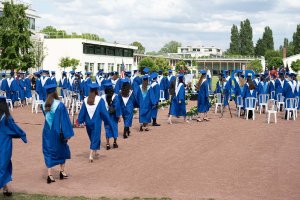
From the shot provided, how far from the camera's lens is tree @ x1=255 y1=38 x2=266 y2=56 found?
103m

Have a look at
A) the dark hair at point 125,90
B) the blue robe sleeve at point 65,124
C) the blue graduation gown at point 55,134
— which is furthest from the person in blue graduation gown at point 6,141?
the dark hair at point 125,90

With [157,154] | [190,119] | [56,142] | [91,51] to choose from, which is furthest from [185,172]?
[91,51]

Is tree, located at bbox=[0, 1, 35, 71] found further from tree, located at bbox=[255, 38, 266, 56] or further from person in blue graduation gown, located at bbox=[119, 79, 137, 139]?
tree, located at bbox=[255, 38, 266, 56]

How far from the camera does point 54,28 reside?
86875 millimetres

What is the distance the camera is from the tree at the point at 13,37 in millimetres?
34062

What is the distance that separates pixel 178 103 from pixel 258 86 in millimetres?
4339

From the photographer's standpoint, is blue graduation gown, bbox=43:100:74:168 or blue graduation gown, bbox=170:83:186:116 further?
blue graduation gown, bbox=170:83:186:116

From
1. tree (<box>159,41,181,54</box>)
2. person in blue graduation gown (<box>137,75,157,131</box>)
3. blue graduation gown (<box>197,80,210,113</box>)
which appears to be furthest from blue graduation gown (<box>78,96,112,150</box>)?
tree (<box>159,41,181,54</box>)

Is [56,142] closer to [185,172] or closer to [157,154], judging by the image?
[185,172]

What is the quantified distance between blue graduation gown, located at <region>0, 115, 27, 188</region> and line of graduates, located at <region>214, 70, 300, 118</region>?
11407 millimetres

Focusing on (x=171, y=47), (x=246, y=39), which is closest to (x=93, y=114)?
(x=246, y=39)

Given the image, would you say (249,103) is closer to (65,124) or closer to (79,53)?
(65,124)

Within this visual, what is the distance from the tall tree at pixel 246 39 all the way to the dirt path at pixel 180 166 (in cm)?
8970

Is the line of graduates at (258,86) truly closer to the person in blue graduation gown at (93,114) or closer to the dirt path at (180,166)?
the dirt path at (180,166)
